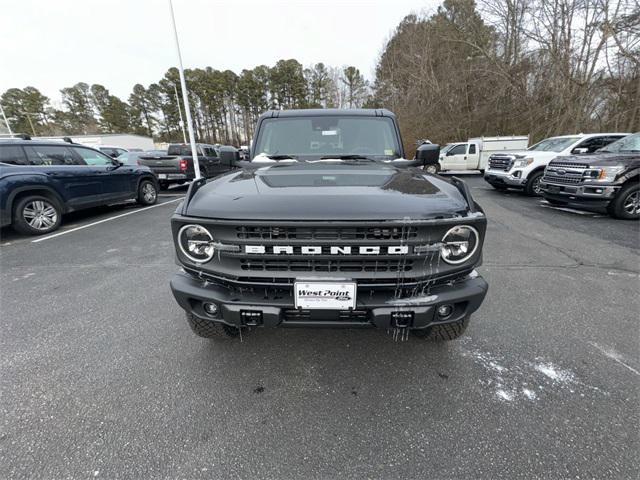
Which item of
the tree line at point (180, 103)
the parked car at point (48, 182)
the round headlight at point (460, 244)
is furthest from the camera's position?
the tree line at point (180, 103)

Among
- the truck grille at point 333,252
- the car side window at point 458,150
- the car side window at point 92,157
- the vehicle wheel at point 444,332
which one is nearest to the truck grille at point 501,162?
the car side window at point 458,150

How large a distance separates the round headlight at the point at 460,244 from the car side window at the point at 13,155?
7.34m

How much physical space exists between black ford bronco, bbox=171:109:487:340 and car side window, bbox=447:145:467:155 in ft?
53.5

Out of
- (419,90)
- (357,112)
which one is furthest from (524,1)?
(357,112)

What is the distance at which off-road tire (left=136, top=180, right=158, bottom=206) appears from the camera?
26.8 feet

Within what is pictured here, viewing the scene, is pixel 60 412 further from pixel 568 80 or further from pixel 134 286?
pixel 568 80

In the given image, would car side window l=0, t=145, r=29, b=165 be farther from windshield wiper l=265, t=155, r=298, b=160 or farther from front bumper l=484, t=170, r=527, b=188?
front bumper l=484, t=170, r=527, b=188

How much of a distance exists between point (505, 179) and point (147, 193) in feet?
35.3

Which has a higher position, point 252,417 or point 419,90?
point 419,90

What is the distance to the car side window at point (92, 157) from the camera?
6.42 m

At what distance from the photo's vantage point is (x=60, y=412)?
6.01ft

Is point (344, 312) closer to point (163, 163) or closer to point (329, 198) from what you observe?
point (329, 198)

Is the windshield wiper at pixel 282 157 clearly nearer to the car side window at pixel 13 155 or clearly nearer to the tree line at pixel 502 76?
the car side window at pixel 13 155

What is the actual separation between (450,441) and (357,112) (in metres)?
3.06
